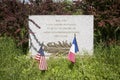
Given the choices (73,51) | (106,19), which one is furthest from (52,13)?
(73,51)

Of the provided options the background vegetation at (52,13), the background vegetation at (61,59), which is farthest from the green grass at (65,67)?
the background vegetation at (52,13)

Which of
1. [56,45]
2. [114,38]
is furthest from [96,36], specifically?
[56,45]

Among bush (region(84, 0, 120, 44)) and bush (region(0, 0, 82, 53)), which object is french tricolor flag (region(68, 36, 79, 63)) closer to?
bush (region(84, 0, 120, 44))

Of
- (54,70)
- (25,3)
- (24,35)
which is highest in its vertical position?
(25,3)

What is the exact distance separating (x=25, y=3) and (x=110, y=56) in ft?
7.24

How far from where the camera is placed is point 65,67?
7.28 metres

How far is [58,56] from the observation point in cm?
758

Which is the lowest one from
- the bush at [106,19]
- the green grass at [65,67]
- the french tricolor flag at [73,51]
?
the green grass at [65,67]

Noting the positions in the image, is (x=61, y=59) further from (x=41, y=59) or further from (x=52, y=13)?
(x=52, y=13)

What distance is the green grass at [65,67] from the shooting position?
6969mm

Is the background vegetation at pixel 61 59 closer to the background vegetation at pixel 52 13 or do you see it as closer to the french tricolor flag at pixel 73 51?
the background vegetation at pixel 52 13

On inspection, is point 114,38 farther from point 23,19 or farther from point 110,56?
point 23,19

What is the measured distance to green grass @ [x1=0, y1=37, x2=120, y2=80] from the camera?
697 cm

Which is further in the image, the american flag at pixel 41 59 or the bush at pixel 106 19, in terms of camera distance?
the bush at pixel 106 19
